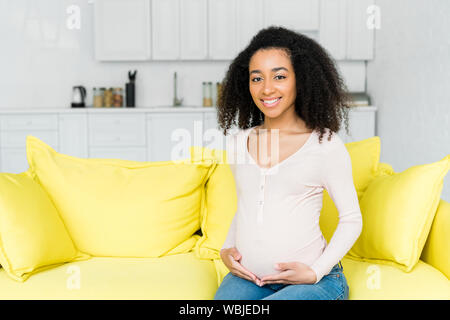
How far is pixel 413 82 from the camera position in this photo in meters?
3.28

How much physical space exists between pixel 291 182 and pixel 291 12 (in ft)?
11.2

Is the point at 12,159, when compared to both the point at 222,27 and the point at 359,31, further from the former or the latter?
the point at 359,31

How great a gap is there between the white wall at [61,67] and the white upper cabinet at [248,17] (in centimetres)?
43

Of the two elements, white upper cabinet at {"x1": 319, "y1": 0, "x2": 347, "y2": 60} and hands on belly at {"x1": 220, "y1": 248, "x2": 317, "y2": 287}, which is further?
white upper cabinet at {"x1": 319, "y1": 0, "x2": 347, "y2": 60}

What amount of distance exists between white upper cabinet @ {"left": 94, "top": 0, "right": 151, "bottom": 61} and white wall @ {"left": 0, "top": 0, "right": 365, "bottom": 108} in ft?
0.91

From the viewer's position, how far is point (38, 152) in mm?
1696

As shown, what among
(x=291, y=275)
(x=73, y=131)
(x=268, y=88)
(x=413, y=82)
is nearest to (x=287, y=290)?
(x=291, y=275)

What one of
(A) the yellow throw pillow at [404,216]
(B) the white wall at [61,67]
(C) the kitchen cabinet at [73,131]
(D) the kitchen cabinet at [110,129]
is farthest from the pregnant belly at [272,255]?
(B) the white wall at [61,67]

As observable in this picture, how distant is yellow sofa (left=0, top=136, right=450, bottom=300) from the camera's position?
4.35 feet

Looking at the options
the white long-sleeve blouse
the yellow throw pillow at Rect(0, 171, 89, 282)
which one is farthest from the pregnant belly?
the yellow throw pillow at Rect(0, 171, 89, 282)

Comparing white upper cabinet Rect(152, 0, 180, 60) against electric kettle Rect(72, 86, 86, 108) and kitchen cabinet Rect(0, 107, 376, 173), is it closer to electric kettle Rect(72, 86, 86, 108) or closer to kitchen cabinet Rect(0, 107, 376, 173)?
kitchen cabinet Rect(0, 107, 376, 173)

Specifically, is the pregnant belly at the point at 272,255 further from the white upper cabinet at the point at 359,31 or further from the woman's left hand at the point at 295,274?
the white upper cabinet at the point at 359,31

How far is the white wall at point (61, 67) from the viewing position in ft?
15.1

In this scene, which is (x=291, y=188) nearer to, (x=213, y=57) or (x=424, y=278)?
(x=424, y=278)
